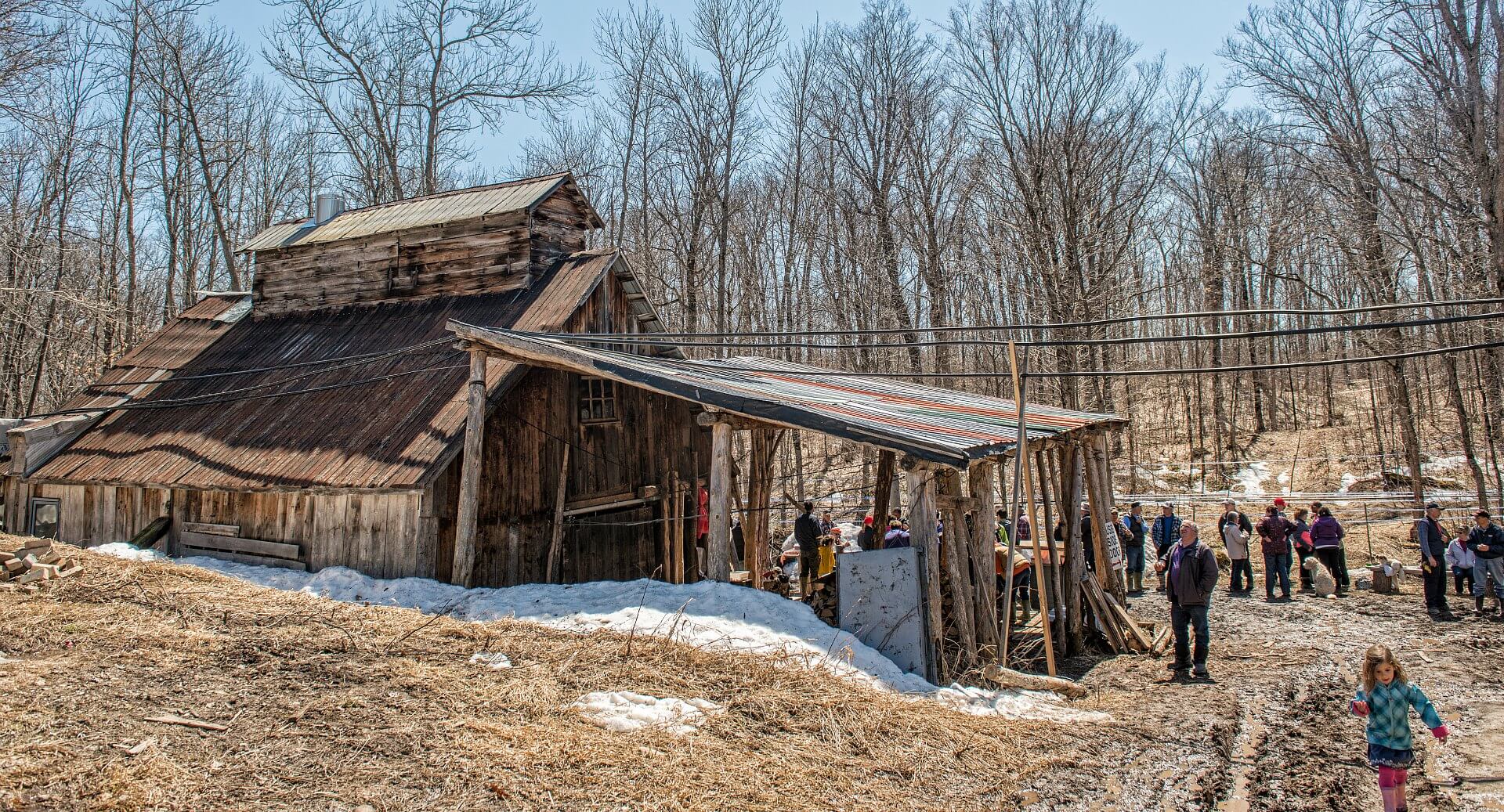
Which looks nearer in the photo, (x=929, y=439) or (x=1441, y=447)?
(x=929, y=439)

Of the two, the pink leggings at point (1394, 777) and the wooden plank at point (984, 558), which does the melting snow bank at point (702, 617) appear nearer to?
the wooden plank at point (984, 558)

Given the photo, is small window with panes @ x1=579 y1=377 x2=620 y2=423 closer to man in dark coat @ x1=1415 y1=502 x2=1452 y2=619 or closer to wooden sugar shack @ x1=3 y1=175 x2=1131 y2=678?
wooden sugar shack @ x1=3 y1=175 x2=1131 y2=678

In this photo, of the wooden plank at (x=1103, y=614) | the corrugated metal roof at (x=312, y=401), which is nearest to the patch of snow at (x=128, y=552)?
the corrugated metal roof at (x=312, y=401)

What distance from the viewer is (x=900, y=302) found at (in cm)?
3147

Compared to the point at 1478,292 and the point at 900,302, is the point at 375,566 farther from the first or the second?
the point at 1478,292

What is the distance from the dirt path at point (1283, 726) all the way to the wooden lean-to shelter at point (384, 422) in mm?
8313

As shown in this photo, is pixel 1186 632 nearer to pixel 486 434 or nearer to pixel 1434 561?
pixel 1434 561

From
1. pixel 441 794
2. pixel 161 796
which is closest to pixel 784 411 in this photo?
pixel 441 794

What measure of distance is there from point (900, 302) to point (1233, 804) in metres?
26.0

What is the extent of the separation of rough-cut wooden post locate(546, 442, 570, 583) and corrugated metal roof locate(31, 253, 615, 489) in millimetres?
2052

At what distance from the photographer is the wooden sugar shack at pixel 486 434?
1120cm

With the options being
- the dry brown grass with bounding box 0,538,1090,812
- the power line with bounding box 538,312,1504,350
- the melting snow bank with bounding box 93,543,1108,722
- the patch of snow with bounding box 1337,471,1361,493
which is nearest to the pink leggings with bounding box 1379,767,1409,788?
the dry brown grass with bounding box 0,538,1090,812

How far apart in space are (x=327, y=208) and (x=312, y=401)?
29.8ft

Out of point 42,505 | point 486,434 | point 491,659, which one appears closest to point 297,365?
point 42,505
